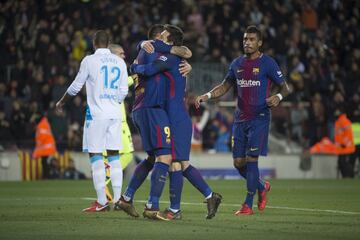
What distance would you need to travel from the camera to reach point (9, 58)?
2789 cm

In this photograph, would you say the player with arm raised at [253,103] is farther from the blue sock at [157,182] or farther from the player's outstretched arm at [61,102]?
the player's outstretched arm at [61,102]

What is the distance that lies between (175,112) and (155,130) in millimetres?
332

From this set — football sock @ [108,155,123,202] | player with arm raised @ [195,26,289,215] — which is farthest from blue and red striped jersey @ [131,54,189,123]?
football sock @ [108,155,123,202]

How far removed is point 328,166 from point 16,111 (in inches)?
323

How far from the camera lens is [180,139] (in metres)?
12.0

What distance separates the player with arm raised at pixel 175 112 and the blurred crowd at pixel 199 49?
523 inches

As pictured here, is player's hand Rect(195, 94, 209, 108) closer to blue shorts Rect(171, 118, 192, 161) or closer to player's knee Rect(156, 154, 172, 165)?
blue shorts Rect(171, 118, 192, 161)

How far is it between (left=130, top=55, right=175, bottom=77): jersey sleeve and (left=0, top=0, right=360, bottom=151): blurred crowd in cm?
1336

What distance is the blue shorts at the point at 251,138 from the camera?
13312mm

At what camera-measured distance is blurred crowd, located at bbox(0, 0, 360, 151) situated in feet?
85.3

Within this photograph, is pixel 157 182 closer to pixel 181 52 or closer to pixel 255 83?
pixel 181 52

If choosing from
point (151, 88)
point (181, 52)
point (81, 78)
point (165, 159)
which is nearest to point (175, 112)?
point (151, 88)

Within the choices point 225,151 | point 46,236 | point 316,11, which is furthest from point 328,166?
point 46,236

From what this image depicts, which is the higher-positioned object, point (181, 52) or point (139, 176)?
point (181, 52)
